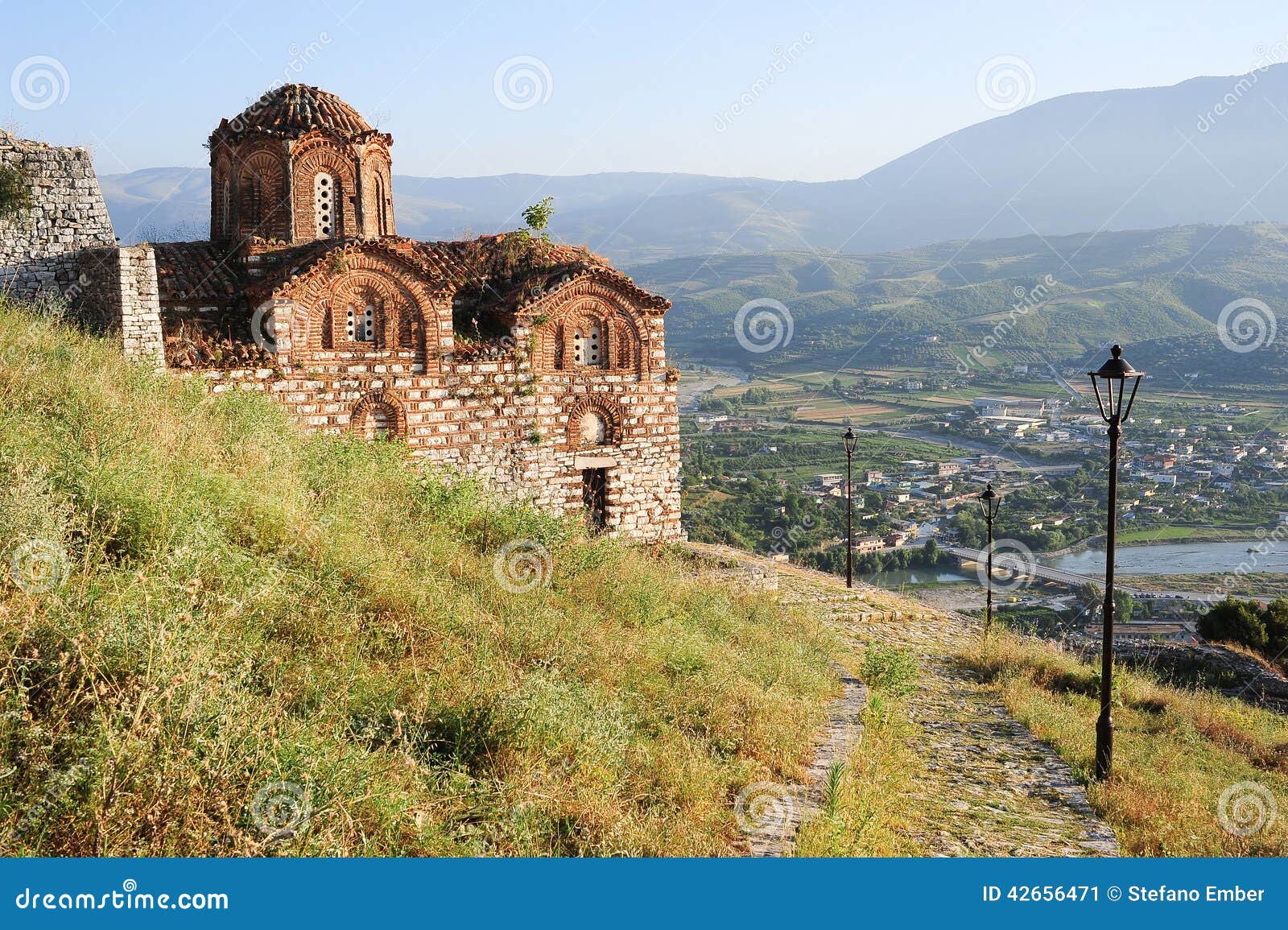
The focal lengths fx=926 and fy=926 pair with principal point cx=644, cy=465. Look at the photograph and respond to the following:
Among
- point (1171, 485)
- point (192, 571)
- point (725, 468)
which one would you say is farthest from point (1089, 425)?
point (192, 571)

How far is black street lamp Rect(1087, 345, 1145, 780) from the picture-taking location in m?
7.79

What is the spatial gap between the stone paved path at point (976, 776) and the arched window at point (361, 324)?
307 inches

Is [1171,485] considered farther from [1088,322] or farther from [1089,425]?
[1088,322]

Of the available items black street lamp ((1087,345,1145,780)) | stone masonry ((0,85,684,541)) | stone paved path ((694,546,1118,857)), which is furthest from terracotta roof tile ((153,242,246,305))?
black street lamp ((1087,345,1145,780))

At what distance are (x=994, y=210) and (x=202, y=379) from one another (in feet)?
617

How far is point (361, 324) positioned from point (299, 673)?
10.4m

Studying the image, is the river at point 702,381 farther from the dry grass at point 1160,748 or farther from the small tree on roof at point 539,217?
the dry grass at point 1160,748

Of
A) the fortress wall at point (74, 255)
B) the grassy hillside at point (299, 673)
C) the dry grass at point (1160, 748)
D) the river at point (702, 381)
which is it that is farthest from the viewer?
the river at point (702, 381)

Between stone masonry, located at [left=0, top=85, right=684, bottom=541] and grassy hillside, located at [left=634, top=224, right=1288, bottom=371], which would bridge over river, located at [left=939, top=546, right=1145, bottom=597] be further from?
grassy hillside, located at [left=634, top=224, right=1288, bottom=371]

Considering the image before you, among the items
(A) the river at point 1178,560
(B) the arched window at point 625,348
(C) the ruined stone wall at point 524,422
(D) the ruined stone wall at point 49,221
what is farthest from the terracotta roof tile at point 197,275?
(A) the river at point 1178,560

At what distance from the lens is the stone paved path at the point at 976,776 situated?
661 centimetres

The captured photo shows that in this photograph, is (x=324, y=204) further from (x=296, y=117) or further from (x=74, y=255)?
(x=74, y=255)

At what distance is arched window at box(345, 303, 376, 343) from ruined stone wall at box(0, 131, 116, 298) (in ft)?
11.6

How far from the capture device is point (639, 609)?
29.5 feet
